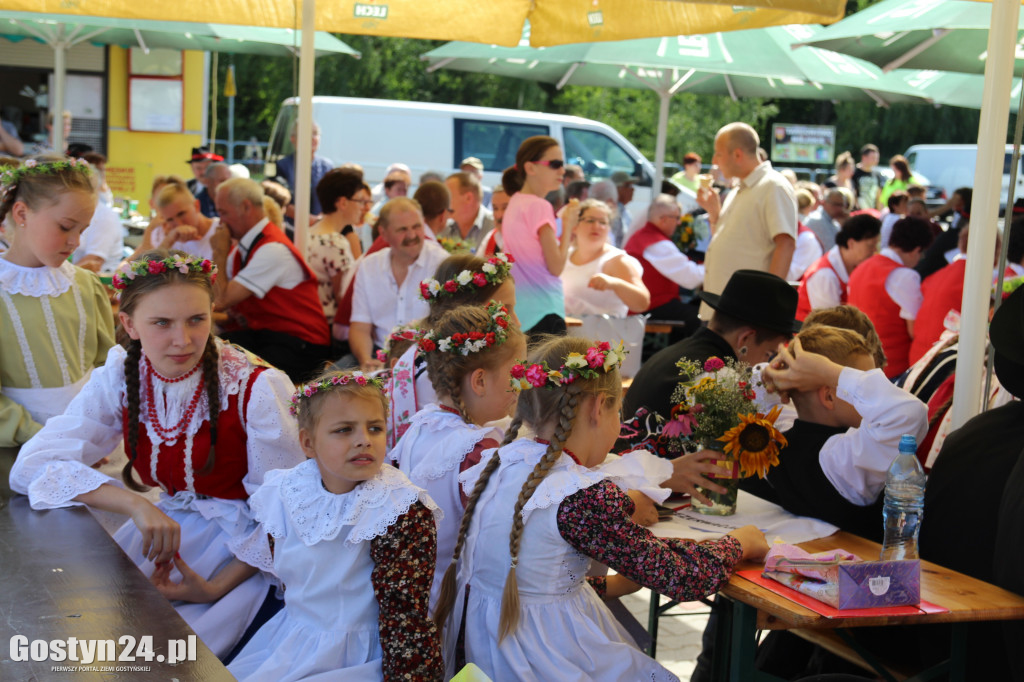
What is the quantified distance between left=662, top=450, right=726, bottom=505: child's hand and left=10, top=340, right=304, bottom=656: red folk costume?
3.35ft

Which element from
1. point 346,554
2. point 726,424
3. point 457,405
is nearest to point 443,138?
point 457,405

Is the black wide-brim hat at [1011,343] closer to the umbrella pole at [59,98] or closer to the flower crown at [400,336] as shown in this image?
the flower crown at [400,336]

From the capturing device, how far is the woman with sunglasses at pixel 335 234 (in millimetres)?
6023

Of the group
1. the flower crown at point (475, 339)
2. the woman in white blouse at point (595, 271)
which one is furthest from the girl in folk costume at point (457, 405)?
the woman in white blouse at point (595, 271)

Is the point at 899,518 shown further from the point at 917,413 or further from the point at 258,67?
the point at 258,67

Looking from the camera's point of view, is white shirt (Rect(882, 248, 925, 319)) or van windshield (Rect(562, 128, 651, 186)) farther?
van windshield (Rect(562, 128, 651, 186))

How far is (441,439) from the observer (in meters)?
2.87

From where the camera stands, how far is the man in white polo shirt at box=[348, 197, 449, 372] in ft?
17.5

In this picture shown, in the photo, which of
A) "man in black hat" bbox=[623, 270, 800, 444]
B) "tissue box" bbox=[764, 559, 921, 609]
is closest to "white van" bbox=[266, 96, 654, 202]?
"man in black hat" bbox=[623, 270, 800, 444]

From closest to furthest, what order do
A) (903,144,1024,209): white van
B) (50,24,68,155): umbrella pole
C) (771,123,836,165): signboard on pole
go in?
(50,24,68,155): umbrella pole < (903,144,1024,209): white van < (771,123,836,165): signboard on pole

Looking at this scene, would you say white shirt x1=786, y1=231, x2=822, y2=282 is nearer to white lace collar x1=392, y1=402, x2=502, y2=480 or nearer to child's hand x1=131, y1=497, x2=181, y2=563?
white lace collar x1=392, y1=402, x2=502, y2=480

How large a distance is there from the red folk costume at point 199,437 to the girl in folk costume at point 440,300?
0.65 metres

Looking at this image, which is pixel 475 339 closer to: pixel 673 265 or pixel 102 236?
pixel 673 265

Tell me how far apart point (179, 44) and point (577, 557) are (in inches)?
471
